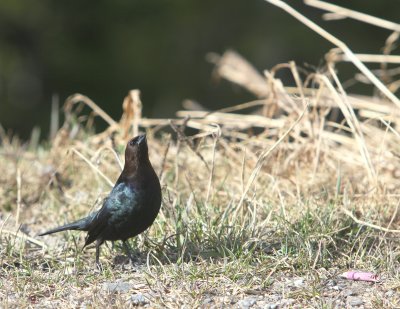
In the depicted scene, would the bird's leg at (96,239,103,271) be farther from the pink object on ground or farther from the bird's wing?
the pink object on ground

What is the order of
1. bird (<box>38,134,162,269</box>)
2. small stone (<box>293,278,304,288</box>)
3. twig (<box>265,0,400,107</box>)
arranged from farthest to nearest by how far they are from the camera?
twig (<box>265,0,400,107</box>) < bird (<box>38,134,162,269</box>) < small stone (<box>293,278,304,288</box>)

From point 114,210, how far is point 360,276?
44.3 inches

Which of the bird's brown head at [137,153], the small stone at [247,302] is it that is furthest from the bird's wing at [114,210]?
the small stone at [247,302]

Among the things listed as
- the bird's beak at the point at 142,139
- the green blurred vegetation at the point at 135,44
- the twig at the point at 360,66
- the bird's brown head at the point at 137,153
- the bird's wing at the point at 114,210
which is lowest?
the green blurred vegetation at the point at 135,44

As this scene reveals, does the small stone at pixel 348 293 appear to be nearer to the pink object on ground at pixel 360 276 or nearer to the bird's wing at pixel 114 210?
the pink object on ground at pixel 360 276

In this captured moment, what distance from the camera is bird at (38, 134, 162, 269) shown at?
3666mm

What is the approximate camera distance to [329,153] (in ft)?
16.0

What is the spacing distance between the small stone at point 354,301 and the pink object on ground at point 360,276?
16 centimetres

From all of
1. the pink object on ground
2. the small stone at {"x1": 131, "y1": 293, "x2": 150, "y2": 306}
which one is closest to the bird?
the small stone at {"x1": 131, "y1": 293, "x2": 150, "y2": 306}

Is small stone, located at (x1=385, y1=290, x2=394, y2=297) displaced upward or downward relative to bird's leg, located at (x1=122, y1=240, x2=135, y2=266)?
upward

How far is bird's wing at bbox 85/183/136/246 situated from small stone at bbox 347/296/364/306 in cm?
103

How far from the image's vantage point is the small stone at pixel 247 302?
132 inches

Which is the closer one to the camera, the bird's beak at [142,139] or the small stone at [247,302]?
the small stone at [247,302]

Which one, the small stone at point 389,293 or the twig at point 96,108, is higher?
the twig at point 96,108
